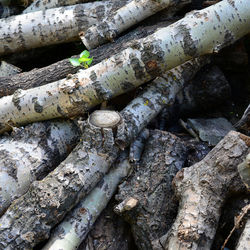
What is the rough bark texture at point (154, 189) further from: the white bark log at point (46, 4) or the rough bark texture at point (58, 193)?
the white bark log at point (46, 4)

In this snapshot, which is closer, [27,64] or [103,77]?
[103,77]

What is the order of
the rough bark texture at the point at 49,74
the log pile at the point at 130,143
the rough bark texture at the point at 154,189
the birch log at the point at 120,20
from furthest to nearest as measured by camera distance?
the birch log at the point at 120,20, the rough bark texture at the point at 49,74, the rough bark texture at the point at 154,189, the log pile at the point at 130,143

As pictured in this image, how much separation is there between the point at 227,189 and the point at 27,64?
256 centimetres

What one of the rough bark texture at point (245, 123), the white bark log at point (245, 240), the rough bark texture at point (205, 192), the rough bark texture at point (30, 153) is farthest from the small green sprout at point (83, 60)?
the white bark log at point (245, 240)

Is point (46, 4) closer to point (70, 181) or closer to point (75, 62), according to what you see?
point (75, 62)

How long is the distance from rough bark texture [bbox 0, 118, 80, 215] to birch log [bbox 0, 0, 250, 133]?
14 cm

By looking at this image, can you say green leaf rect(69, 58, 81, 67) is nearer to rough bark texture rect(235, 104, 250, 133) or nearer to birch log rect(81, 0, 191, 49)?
birch log rect(81, 0, 191, 49)

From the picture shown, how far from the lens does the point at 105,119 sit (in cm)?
239

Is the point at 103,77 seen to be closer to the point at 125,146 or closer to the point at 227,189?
the point at 125,146

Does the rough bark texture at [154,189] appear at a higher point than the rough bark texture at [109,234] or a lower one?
higher

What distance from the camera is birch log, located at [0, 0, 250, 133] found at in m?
2.49

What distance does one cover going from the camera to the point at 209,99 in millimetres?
3258

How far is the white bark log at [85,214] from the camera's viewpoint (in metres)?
2.21

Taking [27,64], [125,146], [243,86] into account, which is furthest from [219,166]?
[27,64]
